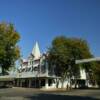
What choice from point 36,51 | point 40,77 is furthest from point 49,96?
point 36,51

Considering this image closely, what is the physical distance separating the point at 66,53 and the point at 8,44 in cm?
3009

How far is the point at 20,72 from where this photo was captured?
77.4m

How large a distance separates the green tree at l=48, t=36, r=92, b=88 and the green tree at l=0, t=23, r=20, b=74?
28.7m

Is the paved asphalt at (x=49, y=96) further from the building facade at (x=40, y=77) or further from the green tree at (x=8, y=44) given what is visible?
the building facade at (x=40, y=77)

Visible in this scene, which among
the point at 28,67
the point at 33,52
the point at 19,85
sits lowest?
the point at 19,85

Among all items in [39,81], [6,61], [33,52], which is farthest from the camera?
[33,52]

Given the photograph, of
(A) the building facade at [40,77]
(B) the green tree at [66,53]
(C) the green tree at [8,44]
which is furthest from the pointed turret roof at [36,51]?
(C) the green tree at [8,44]

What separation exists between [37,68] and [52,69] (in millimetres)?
5065

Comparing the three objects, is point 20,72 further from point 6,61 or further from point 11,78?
point 6,61

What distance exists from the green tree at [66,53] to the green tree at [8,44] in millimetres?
28715

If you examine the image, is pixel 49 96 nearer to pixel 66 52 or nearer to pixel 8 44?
pixel 8 44

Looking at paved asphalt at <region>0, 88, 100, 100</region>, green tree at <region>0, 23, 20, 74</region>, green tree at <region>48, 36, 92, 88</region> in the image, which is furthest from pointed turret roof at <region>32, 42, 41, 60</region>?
green tree at <region>0, 23, 20, 74</region>

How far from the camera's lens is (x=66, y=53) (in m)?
66.3

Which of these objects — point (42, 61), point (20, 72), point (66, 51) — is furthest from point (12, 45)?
point (20, 72)
